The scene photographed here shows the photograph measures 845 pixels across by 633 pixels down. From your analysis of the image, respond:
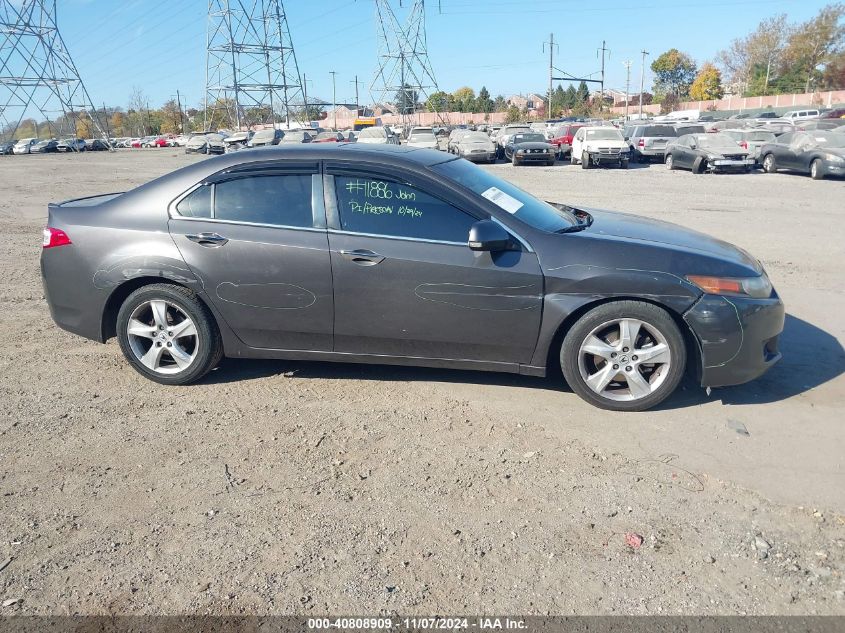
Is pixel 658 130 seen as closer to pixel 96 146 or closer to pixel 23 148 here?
pixel 96 146

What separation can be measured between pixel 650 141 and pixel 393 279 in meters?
26.6

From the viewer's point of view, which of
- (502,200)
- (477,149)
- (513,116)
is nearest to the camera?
(502,200)

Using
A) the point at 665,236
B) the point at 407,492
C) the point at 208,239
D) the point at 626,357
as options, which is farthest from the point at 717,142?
the point at 407,492

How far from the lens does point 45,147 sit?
2621 inches

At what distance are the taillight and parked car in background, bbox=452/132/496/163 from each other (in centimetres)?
2665

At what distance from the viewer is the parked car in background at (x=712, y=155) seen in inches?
871

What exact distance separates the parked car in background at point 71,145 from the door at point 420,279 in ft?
237

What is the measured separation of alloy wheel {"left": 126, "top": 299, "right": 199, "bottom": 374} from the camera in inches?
185

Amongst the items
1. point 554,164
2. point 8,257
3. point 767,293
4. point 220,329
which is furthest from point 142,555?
point 554,164

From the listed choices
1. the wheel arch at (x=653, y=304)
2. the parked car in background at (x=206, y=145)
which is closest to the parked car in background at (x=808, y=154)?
the wheel arch at (x=653, y=304)

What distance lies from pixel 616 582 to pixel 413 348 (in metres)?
2.07

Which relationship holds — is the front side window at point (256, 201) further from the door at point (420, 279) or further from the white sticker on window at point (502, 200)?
the white sticker on window at point (502, 200)

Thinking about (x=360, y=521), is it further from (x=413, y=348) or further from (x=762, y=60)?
(x=762, y=60)

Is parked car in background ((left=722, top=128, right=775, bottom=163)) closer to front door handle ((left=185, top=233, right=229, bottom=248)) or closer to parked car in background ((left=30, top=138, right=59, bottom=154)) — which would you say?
front door handle ((left=185, top=233, right=229, bottom=248))
